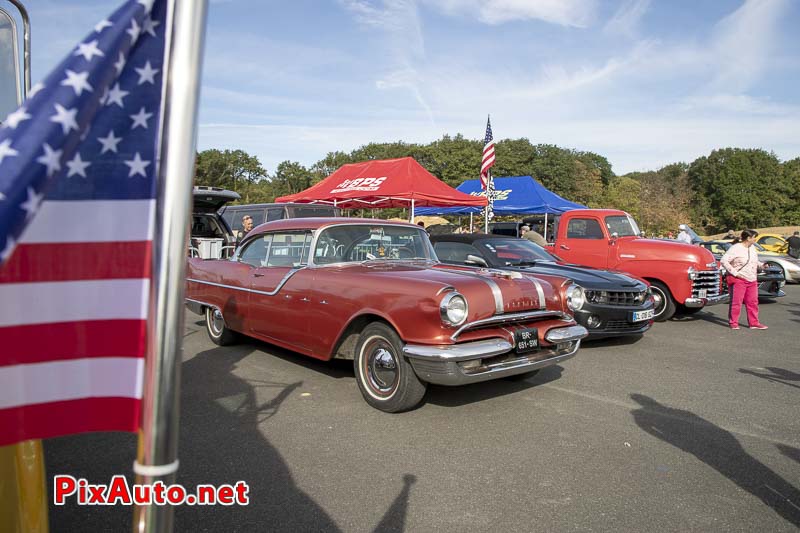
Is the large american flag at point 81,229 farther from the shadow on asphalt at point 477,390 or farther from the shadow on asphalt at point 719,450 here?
the shadow on asphalt at point 477,390

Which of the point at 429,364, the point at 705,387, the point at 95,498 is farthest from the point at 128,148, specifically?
the point at 705,387

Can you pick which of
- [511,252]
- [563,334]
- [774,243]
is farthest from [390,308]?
[774,243]

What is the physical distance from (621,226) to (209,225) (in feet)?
29.1

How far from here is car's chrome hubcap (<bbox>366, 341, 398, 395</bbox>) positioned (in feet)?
14.1

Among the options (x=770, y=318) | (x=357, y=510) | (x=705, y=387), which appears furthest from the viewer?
(x=770, y=318)

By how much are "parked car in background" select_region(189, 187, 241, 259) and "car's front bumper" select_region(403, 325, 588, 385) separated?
22.4ft

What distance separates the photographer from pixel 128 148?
117 cm

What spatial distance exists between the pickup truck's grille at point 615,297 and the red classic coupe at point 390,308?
1.12m

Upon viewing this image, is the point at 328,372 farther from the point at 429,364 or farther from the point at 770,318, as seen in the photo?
the point at 770,318

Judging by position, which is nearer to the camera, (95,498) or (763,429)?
(95,498)

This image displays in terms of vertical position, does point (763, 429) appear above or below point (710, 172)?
below

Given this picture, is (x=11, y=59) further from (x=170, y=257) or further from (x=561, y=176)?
(x=561, y=176)

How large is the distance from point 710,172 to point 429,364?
77.0 m

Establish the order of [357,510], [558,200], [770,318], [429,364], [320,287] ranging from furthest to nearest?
[558,200], [770,318], [320,287], [429,364], [357,510]
